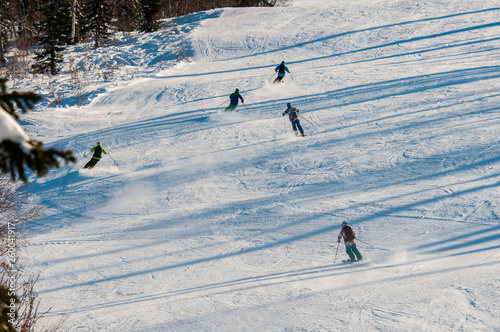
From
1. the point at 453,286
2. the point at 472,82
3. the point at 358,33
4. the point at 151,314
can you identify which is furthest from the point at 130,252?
the point at 358,33

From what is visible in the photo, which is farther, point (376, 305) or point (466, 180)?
point (466, 180)

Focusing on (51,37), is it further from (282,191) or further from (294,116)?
(282,191)

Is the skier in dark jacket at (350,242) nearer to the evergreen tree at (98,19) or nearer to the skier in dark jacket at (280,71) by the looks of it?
the skier in dark jacket at (280,71)

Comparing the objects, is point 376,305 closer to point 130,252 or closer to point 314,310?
point 314,310

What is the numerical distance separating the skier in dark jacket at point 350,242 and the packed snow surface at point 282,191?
0.71 feet

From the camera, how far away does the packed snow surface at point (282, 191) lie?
25.1ft

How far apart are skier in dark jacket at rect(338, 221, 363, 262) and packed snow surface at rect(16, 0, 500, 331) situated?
22 centimetres

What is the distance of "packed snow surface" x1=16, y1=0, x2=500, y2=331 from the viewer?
7.64 metres

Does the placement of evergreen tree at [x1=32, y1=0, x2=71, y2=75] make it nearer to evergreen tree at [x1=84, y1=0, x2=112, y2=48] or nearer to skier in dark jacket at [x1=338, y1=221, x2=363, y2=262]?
evergreen tree at [x1=84, y1=0, x2=112, y2=48]

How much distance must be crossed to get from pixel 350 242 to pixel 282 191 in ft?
11.4

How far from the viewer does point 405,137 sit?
13875 millimetres

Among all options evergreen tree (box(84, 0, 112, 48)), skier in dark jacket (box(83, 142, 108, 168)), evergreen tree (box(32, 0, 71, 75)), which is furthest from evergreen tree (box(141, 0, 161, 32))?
skier in dark jacket (box(83, 142, 108, 168))

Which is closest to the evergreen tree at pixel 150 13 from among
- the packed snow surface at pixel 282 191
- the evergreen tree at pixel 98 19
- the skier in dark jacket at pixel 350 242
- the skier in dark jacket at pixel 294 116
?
the evergreen tree at pixel 98 19

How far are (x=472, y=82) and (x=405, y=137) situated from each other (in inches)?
215
